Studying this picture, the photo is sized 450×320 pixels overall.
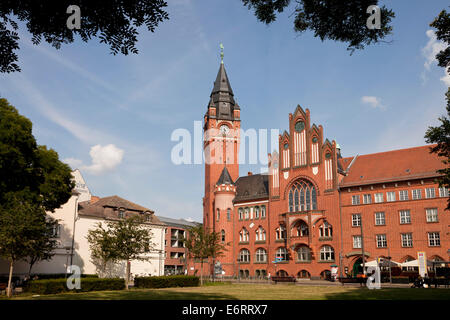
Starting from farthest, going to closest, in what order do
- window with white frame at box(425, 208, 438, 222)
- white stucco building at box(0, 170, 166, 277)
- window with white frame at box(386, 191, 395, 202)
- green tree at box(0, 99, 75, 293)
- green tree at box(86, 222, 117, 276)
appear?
1. window with white frame at box(386, 191, 395, 202)
2. window with white frame at box(425, 208, 438, 222)
3. white stucco building at box(0, 170, 166, 277)
4. green tree at box(86, 222, 117, 276)
5. green tree at box(0, 99, 75, 293)

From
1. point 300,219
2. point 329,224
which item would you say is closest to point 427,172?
point 329,224

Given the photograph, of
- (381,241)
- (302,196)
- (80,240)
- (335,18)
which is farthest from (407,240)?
(335,18)

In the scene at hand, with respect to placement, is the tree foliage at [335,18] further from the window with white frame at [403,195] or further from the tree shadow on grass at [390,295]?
the window with white frame at [403,195]

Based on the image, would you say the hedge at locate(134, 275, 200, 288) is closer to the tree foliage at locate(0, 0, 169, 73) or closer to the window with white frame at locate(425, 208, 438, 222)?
the window with white frame at locate(425, 208, 438, 222)

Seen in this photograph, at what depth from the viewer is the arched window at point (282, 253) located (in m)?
58.4

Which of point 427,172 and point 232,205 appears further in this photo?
point 232,205

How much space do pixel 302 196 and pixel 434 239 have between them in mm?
17989

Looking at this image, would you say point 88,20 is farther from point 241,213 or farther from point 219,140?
point 219,140

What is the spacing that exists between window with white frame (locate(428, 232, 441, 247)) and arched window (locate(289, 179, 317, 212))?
14896 millimetres

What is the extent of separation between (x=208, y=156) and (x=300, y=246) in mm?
26203

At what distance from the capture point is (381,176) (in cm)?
5266

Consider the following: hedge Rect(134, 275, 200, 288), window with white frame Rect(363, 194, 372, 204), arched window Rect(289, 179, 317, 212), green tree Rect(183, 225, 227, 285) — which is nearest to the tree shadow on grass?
hedge Rect(134, 275, 200, 288)

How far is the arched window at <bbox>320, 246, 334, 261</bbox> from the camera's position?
53528 mm
